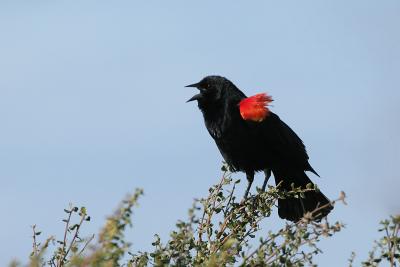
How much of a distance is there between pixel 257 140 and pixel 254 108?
296mm

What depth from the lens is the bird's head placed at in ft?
23.2

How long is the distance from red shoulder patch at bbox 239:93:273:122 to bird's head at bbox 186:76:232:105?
30 centimetres

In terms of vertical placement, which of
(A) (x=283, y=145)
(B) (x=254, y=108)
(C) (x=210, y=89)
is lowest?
(A) (x=283, y=145)

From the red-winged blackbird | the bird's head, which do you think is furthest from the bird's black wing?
the bird's head

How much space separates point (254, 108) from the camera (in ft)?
22.1

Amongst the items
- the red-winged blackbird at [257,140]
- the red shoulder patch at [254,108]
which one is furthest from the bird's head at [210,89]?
the red shoulder patch at [254,108]

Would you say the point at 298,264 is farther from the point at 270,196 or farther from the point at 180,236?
the point at 270,196

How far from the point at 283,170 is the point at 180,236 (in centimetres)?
363

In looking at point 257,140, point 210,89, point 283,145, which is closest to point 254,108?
point 257,140

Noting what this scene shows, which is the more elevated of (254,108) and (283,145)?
(254,108)

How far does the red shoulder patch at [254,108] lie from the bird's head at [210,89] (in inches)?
12.0

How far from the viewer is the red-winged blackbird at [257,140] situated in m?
6.74

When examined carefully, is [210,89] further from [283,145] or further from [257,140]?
[283,145]

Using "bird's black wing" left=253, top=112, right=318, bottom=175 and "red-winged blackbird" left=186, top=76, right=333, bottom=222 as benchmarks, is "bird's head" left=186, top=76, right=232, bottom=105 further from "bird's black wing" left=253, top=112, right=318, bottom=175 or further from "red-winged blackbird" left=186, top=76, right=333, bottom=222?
"bird's black wing" left=253, top=112, right=318, bottom=175
